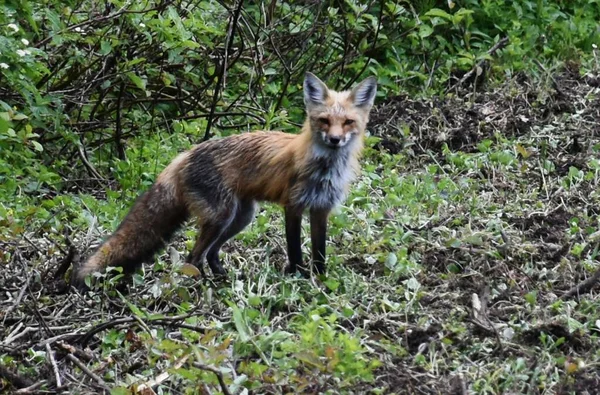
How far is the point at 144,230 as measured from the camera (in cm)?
696

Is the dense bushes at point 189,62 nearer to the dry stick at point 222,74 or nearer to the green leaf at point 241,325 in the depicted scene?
the dry stick at point 222,74

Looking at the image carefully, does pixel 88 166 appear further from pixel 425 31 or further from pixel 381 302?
pixel 381 302

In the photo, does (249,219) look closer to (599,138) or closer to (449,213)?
(449,213)

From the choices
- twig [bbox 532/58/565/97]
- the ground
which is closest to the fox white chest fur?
the ground

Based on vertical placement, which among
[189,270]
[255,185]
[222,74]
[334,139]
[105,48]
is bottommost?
[189,270]

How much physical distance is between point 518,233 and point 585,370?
211 centimetres

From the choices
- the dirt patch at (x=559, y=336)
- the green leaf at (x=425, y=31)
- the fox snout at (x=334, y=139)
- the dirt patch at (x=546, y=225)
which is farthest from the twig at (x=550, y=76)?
the dirt patch at (x=559, y=336)

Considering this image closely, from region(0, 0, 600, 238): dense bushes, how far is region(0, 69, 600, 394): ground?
53.0 inches

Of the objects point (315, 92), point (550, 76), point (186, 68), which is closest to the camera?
point (315, 92)

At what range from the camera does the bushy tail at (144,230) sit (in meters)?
6.69

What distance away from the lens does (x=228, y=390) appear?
4.84 m

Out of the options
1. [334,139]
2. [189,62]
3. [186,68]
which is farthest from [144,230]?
[189,62]

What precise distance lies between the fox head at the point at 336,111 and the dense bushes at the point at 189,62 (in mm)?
1391

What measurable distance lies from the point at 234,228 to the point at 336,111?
1060mm
